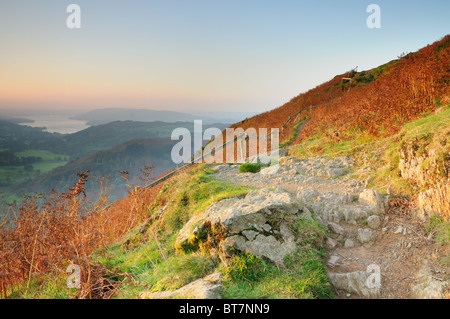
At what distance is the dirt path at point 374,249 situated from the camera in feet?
12.5

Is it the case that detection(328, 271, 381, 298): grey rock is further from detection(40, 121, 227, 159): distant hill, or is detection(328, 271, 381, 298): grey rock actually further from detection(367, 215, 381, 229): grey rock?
detection(40, 121, 227, 159): distant hill

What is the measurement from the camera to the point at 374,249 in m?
4.80

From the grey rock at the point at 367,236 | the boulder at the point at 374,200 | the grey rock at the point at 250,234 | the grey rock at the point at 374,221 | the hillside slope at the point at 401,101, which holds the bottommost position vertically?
the grey rock at the point at 367,236

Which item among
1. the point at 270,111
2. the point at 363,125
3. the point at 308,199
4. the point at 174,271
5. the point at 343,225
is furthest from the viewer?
the point at 270,111

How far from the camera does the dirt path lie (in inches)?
151

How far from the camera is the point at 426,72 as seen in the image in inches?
418

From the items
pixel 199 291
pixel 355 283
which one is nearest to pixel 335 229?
pixel 355 283

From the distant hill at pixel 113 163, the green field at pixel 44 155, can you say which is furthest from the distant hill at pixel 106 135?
the distant hill at pixel 113 163

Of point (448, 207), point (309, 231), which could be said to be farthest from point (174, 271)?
point (448, 207)

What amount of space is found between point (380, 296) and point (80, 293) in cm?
445

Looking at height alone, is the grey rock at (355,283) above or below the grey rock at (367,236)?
below

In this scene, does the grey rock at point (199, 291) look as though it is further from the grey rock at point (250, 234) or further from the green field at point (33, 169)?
the green field at point (33, 169)

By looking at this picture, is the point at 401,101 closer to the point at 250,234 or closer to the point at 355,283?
the point at 355,283

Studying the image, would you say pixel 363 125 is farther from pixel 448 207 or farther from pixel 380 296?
pixel 380 296
